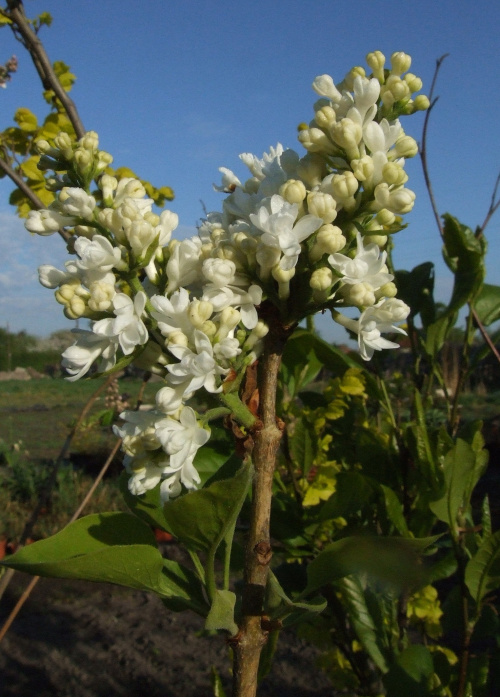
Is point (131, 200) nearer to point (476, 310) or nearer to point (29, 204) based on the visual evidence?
point (476, 310)

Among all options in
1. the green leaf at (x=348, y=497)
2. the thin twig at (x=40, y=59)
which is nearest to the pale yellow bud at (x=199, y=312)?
the green leaf at (x=348, y=497)

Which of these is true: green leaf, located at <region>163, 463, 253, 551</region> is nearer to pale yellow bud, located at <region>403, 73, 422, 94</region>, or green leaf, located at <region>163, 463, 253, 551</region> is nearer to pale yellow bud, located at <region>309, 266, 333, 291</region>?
pale yellow bud, located at <region>309, 266, 333, 291</region>

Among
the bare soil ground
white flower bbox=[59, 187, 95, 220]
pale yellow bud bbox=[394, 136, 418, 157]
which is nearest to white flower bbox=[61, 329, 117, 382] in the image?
white flower bbox=[59, 187, 95, 220]

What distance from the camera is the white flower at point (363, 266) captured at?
557 millimetres

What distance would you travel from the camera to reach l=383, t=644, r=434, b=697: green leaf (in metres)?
0.94

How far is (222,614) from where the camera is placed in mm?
572

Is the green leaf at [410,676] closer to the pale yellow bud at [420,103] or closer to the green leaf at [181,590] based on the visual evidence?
the green leaf at [181,590]

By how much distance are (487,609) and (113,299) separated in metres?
1.13

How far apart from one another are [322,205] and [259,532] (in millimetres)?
317

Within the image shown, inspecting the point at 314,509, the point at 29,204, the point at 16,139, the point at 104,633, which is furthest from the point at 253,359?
the point at 104,633

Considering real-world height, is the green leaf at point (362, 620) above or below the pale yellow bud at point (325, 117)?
below

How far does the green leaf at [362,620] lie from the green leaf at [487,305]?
1.85 ft

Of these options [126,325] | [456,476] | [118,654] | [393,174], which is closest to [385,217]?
[393,174]

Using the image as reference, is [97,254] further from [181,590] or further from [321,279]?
[181,590]
